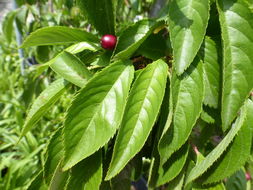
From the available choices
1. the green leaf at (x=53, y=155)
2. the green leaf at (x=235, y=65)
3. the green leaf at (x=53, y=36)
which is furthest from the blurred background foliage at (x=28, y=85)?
the green leaf at (x=235, y=65)

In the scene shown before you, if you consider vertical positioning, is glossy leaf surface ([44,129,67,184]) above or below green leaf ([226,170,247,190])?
above

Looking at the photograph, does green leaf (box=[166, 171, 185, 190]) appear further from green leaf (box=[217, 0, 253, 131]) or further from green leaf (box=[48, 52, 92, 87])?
green leaf (box=[48, 52, 92, 87])

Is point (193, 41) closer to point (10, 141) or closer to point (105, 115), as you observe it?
point (105, 115)

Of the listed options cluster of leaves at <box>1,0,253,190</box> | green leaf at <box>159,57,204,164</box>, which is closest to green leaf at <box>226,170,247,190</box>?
cluster of leaves at <box>1,0,253,190</box>

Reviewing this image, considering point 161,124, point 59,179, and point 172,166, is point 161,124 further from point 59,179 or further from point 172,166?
point 59,179

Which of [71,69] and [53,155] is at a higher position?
[71,69]

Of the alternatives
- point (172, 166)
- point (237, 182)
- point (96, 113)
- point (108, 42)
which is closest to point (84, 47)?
point (108, 42)
